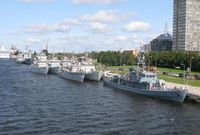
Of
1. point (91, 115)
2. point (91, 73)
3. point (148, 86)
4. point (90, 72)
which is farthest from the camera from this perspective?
point (90, 72)

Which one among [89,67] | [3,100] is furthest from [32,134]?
[89,67]

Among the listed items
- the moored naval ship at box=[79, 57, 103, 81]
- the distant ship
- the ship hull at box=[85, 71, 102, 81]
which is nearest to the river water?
the ship hull at box=[85, 71, 102, 81]

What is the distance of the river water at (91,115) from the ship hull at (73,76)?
51472 mm

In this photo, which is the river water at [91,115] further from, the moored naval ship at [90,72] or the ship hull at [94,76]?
the moored naval ship at [90,72]

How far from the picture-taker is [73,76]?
17938 centimetres

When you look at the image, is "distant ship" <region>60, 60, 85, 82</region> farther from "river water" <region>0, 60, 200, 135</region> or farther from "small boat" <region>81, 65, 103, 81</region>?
"river water" <region>0, 60, 200, 135</region>

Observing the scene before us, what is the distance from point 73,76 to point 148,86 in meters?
62.2

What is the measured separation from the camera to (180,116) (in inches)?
3423

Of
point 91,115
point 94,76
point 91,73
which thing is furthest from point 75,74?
point 91,115

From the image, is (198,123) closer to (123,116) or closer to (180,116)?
(180,116)

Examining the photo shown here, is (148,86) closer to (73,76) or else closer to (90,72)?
(90,72)

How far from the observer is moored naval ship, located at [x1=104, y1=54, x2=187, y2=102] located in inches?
4304

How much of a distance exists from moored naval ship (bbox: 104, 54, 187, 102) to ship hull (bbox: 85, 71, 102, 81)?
987 inches

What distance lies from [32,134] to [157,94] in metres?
55.7
